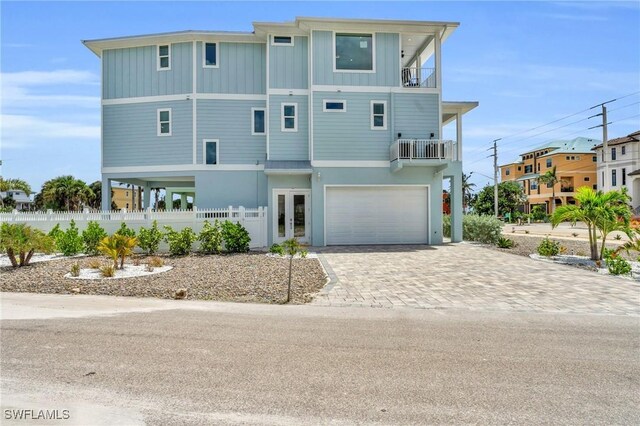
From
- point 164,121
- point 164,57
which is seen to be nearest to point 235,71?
point 164,57

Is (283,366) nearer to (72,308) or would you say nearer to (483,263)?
(72,308)

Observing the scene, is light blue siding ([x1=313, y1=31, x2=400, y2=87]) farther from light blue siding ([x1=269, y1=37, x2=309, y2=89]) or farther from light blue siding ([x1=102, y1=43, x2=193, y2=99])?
light blue siding ([x1=102, y1=43, x2=193, y2=99])

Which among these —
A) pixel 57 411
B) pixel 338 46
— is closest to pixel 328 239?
pixel 338 46

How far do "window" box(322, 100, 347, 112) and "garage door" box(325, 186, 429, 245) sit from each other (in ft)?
11.3

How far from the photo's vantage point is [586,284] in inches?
383

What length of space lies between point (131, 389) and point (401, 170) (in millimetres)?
15952

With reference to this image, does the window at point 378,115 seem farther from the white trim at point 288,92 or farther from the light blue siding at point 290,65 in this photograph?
the light blue siding at point 290,65

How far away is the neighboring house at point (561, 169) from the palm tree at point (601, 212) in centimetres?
5699

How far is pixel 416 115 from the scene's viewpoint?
18.7 metres

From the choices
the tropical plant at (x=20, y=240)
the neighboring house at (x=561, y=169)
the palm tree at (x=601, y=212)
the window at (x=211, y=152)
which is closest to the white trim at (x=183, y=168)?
the window at (x=211, y=152)

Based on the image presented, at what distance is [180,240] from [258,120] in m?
7.57

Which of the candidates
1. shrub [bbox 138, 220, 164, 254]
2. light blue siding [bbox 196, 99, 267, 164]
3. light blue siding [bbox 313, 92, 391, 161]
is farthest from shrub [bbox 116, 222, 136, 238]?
light blue siding [bbox 313, 92, 391, 161]

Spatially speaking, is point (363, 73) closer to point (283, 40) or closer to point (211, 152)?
point (283, 40)

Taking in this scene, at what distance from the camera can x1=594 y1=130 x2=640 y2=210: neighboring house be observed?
2076 inches
